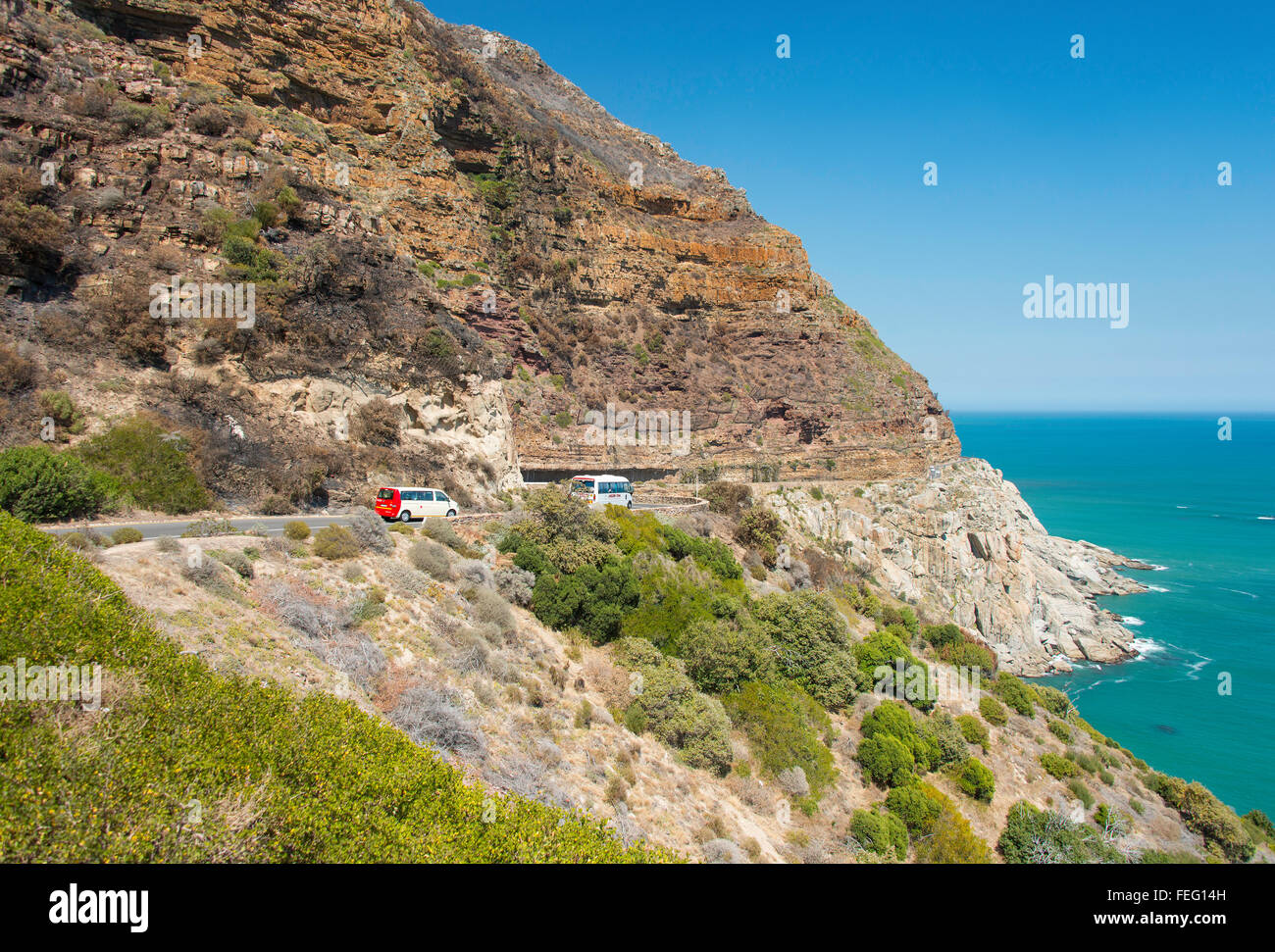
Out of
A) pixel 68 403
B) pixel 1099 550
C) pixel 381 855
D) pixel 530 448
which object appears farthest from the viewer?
pixel 1099 550

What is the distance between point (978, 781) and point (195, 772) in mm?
21012

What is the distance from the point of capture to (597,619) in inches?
703

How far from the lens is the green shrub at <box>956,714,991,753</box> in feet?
71.2

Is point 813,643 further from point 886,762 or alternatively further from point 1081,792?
point 1081,792

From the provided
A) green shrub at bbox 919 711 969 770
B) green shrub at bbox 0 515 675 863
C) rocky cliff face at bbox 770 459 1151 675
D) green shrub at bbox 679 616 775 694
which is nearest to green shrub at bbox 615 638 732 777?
green shrub at bbox 679 616 775 694

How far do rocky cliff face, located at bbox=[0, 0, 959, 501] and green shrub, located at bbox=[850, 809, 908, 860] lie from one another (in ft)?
54.3

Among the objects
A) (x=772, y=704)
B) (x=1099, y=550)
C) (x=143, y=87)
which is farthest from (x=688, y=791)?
(x=1099, y=550)

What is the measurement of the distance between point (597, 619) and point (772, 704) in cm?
573

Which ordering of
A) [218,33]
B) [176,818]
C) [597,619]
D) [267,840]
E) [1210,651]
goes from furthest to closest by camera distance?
1. [1210,651]
2. [218,33]
3. [597,619]
4. [267,840]
5. [176,818]

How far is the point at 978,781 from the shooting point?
19.4 metres

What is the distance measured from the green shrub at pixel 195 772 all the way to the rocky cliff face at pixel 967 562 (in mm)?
30095

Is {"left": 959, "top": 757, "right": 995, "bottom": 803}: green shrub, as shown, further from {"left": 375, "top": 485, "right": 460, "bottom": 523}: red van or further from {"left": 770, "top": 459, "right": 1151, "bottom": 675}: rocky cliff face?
{"left": 375, "top": 485, "right": 460, "bottom": 523}: red van

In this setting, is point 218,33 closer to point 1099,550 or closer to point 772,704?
point 772,704

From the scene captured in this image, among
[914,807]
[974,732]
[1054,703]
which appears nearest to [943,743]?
[974,732]
